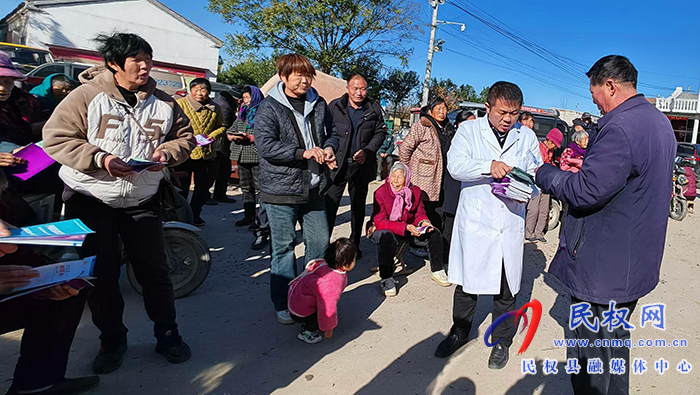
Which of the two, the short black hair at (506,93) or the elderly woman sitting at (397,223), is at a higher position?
the short black hair at (506,93)

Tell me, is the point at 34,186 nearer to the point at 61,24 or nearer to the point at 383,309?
the point at 383,309

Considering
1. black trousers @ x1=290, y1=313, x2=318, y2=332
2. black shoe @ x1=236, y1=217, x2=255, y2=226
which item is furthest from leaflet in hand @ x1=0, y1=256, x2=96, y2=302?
black shoe @ x1=236, y1=217, x2=255, y2=226

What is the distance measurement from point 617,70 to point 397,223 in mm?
2469

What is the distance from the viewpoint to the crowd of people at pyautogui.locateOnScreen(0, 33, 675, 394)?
2148mm

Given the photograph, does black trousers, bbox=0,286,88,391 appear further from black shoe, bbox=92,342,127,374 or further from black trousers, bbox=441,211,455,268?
black trousers, bbox=441,211,455,268

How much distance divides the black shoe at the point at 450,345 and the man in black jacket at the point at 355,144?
1520 millimetres

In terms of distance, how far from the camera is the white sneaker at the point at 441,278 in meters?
4.47

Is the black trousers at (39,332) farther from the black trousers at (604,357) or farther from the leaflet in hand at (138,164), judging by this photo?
the black trousers at (604,357)

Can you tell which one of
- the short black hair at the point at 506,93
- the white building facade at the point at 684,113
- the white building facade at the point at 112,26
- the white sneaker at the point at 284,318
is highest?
the white building facade at the point at 112,26

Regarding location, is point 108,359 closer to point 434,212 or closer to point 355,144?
point 355,144

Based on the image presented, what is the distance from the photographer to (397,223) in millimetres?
4328

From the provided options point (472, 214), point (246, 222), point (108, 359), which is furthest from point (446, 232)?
point (108, 359)

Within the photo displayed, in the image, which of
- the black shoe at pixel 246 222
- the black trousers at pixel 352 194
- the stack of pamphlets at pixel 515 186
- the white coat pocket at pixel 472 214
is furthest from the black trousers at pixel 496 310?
the black shoe at pixel 246 222

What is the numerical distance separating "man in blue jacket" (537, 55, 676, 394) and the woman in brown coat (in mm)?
2464
